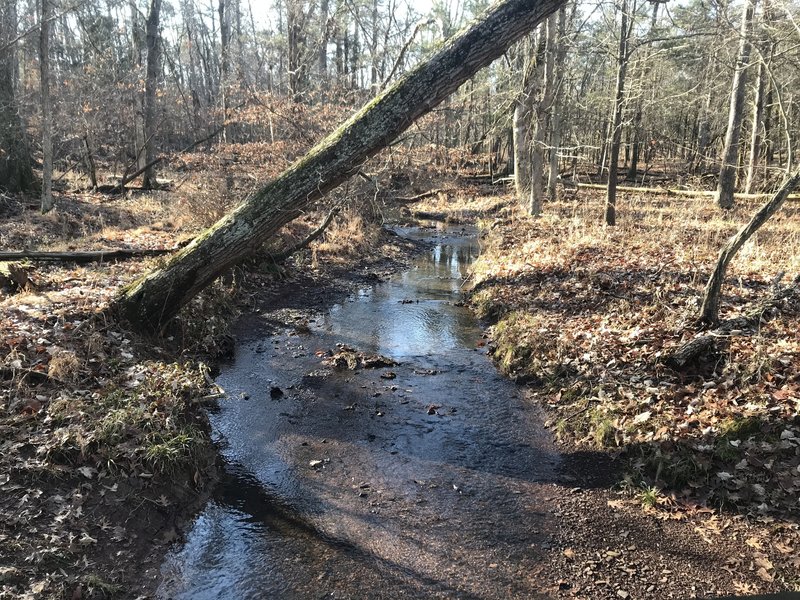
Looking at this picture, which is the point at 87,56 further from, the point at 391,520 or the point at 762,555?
the point at 762,555

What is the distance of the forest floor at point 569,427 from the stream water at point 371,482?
0.32m

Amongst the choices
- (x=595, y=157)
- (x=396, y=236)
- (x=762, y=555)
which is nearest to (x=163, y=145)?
(x=396, y=236)

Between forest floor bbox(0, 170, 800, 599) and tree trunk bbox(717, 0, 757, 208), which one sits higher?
tree trunk bbox(717, 0, 757, 208)

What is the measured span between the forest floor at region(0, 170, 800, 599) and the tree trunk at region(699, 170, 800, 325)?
35 cm

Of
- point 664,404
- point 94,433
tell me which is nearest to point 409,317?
point 664,404

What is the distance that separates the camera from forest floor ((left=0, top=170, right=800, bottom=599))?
4.16 m

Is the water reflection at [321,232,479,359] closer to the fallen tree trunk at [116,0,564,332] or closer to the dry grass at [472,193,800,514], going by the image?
the dry grass at [472,193,800,514]

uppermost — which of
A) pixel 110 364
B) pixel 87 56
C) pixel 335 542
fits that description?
pixel 87 56

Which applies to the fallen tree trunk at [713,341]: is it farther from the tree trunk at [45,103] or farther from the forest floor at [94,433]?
the tree trunk at [45,103]

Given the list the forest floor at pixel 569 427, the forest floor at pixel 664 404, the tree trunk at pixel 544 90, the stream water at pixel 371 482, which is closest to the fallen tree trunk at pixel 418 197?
the tree trunk at pixel 544 90

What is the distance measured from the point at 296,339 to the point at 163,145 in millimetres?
35159

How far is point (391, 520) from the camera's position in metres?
4.93

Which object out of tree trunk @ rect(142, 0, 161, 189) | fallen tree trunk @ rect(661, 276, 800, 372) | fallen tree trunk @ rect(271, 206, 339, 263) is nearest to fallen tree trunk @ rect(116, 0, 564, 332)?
fallen tree trunk @ rect(661, 276, 800, 372)

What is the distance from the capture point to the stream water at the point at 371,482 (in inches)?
168
